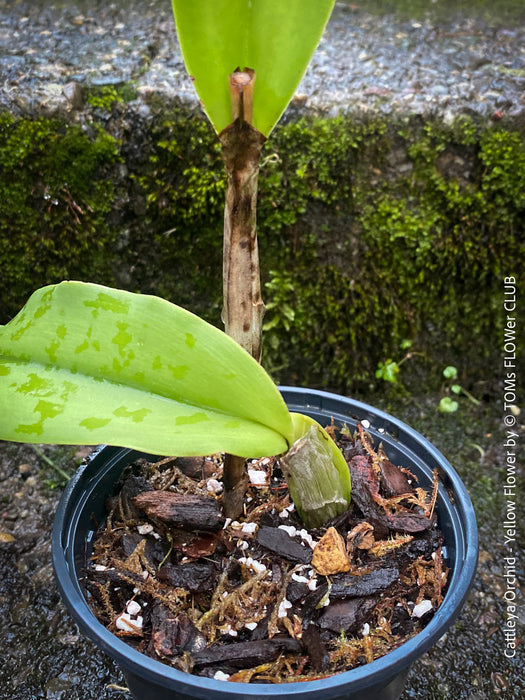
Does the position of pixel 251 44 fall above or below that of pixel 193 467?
above

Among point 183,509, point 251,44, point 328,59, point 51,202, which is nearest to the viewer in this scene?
point 251,44

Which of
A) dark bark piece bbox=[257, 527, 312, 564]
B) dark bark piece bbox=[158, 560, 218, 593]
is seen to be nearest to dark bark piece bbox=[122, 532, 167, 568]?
dark bark piece bbox=[158, 560, 218, 593]

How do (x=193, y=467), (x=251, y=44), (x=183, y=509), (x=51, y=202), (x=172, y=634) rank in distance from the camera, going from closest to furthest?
1. (x=251, y=44)
2. (x=172, y=634)
3. (x=183, y=509)
4. (x=193, y=467)
5. (x=51, y=202)

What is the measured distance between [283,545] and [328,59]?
1.03 metres

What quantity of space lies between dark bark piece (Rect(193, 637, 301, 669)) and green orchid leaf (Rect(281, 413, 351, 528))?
15 centimetres

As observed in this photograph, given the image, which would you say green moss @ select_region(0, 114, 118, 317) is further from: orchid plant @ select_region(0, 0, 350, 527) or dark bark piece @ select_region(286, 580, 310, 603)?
dark bark piece @ select_region(286, 580, 310, 603)

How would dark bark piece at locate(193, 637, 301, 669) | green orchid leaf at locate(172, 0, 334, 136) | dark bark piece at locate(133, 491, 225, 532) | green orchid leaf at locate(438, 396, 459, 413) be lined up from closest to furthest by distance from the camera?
green orchid leaf at locate(172, 0, 334, 136) < dark bark piece at locate(193, 637, 301, 669) < dark bark piece at locate(133, 491, 225, 532) < green orchid leaf at locate(438, 396, 459, 413)

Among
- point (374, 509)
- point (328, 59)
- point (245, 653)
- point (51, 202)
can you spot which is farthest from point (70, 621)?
point (328, 59)

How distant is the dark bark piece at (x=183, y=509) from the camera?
74cm

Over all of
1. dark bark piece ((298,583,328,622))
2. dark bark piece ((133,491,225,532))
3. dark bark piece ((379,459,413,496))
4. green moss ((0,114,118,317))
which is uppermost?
green moss ((0,114,118,317))

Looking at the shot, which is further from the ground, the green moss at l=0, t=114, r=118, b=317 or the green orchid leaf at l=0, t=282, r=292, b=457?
the green moss at l=0, t=114, r=118, b=317

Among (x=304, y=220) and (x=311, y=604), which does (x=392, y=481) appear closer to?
(x=311, y=604)

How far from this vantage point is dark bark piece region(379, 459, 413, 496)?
2.65ft

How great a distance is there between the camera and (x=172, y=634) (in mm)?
646
